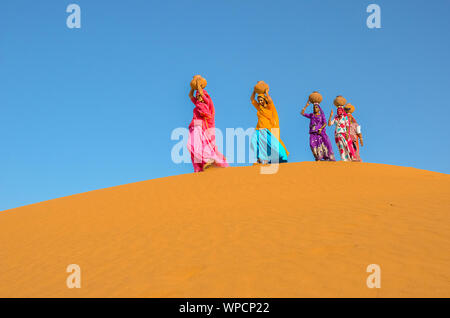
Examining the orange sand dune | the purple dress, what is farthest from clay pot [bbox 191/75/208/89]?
the purple dress

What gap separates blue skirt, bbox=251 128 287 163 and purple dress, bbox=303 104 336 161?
141cm

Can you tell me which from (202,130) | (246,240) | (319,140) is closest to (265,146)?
(319,140)

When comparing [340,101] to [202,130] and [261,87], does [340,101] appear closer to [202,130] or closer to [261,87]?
[261,87]

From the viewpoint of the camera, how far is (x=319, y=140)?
14.9 metres

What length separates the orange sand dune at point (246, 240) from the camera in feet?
17.1

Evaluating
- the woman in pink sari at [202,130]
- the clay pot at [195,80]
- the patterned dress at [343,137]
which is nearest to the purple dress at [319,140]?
the patterned dress at [343,137]

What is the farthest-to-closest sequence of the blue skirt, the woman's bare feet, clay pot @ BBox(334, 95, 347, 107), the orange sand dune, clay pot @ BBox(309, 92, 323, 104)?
1. clay pot @ BBox(334, 95, 347, 107)
2. clay pot @ BBox(309, 92, 323, 104)
3. the blue skirt
4. the woman's bare feet
5. the orange sand dune

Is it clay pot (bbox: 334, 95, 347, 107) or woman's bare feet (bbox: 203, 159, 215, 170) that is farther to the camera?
clay pot (bbox: 334, 95, 347, 107)

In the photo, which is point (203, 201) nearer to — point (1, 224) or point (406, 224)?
point (406, 224)

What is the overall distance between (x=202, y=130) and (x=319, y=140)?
4345 mm

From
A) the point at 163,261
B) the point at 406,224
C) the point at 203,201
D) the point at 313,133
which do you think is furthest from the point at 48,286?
the point at 313,133

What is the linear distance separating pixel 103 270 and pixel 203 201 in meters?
4.24

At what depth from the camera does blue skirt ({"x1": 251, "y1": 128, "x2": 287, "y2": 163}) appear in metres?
14.1

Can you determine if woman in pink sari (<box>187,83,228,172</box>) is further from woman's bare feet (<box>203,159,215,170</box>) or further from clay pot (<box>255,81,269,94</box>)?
clay pot (<box>255,81,269,94</box>)
